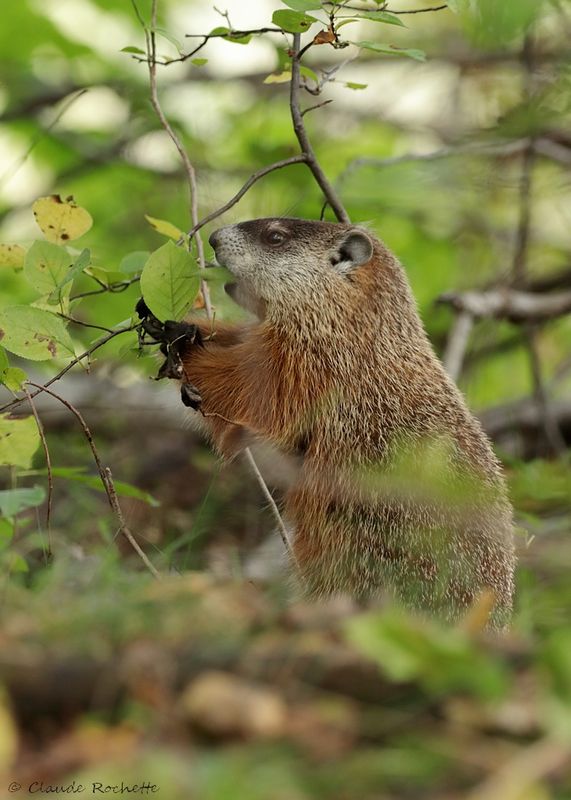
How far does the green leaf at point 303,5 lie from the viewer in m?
3.71

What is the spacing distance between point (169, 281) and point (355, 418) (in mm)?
1067

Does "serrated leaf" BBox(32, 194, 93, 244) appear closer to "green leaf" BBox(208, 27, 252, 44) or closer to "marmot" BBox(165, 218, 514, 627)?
"marmot" BBox(165, 218, 514, 627)

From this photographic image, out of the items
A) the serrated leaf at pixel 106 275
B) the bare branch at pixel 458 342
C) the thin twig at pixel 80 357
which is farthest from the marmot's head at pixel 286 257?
the bare branch at pixel 458 342

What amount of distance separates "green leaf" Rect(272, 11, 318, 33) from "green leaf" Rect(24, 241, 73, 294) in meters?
1.20

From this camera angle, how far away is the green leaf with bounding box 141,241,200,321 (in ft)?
12.2

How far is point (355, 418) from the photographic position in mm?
4367

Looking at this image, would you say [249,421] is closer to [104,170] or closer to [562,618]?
[562,618]

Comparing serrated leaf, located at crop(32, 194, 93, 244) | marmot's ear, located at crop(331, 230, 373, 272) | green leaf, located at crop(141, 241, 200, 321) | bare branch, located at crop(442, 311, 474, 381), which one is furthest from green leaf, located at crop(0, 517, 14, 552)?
bare branch, located at crop(442, 311, 474, 381)

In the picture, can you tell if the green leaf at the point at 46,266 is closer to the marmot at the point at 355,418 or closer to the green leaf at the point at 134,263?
the green leaf at the point at 134,263

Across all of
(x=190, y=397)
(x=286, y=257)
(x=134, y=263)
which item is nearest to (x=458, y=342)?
(x=286, y=257)

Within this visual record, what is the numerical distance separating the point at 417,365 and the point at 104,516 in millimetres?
A: 2354

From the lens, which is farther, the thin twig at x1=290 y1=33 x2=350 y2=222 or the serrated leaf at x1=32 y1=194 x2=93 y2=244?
the thin twig at x1=290 y1=33 x2=350 y2=222

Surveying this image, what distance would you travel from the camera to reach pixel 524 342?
820 cm

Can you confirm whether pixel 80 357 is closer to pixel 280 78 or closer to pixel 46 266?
pixel 46 266
